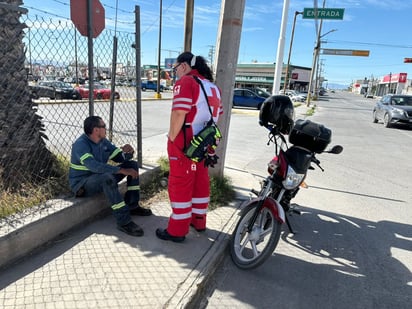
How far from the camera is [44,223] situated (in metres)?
3.07

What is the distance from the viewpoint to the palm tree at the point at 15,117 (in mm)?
3531

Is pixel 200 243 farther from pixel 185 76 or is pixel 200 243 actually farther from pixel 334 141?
pixel 334 141

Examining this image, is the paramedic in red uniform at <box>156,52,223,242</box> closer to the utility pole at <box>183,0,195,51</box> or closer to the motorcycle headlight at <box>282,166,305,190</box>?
the motorcycle headlight at <box>282,166,305,190</box>

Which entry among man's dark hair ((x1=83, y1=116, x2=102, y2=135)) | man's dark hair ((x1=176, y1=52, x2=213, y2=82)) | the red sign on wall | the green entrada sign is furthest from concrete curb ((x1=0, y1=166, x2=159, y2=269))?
the red sign on wall

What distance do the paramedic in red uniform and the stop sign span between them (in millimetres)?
1244

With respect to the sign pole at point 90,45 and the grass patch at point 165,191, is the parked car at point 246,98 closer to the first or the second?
the grass patch at point 165,191

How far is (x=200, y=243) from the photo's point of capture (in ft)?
11.1

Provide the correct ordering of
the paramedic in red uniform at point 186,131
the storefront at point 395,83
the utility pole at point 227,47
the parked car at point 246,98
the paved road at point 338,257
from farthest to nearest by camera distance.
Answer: the storefront at point 395,83, the parked car at point 246,98, the utility pole at point 227,47, the paramedic in red uniform at point 186,131, the paved road at point 338,257

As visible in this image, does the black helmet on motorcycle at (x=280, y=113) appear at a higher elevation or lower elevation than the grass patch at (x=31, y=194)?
higher

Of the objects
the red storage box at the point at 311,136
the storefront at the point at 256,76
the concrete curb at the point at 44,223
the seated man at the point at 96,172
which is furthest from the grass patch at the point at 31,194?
the storefront at the point at 256,76

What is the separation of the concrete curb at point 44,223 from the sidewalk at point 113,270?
0.06 m

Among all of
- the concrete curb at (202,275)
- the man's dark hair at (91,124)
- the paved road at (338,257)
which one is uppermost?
the man's dark hair at (91,124)

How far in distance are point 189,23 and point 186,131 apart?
2.67 meters

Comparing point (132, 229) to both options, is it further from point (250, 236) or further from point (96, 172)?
point (250, 236)
